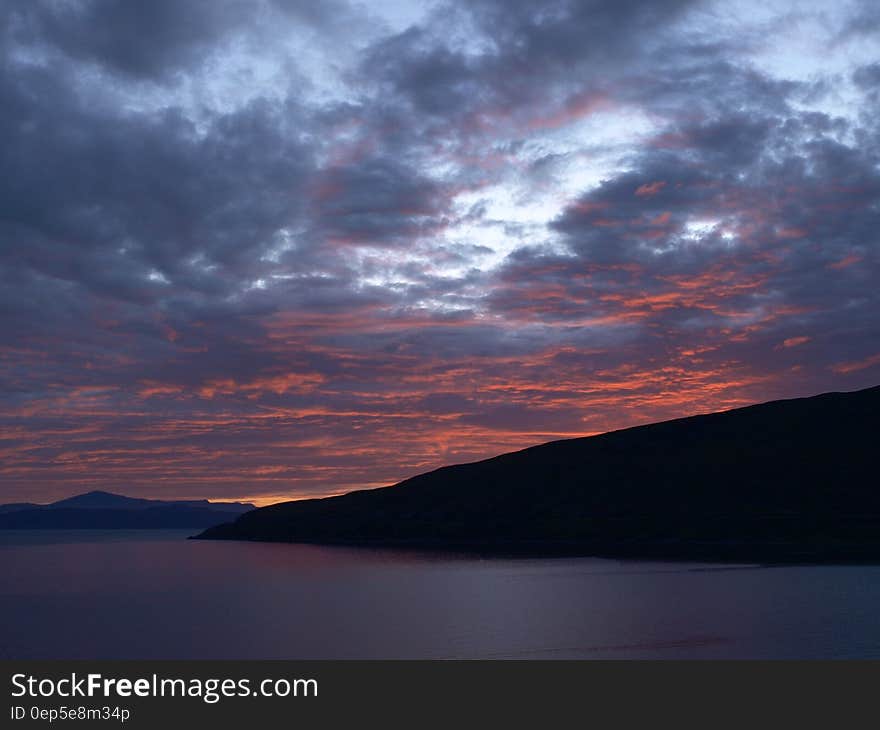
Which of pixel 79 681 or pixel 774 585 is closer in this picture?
pixel 79 681

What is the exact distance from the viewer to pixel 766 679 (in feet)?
136

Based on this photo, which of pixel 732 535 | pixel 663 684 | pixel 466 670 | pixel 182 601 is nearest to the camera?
pixel 663 684

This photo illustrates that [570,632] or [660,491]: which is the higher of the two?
[660,491]

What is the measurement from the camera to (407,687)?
42.4m

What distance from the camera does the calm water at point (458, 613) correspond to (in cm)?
5325

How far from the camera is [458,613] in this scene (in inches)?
2776

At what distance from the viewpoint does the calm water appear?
175 feet

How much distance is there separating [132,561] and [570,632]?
135 meters

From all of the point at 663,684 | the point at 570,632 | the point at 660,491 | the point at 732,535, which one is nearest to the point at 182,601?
the point at 570,632

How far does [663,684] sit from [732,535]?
13465cm

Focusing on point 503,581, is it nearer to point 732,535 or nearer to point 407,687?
point 407,687

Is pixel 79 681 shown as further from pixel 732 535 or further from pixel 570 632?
pixel 732 535

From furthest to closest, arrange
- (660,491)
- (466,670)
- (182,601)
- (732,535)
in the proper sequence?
(660,491) < (732,535) < (182,601) < (466,670)

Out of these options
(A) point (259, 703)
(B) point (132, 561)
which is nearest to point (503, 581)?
(A) point (259, 703)
